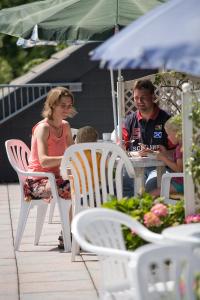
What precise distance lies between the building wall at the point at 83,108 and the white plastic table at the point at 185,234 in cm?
948

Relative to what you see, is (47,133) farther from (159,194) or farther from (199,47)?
(199,47)

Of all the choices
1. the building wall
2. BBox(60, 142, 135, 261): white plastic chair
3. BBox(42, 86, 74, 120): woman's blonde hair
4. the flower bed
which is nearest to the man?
BBox(42, 86, 74, 120): woman's blonde hair

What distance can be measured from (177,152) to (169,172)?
1.21ft

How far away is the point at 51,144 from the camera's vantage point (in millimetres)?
8836

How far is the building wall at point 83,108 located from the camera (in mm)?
14711

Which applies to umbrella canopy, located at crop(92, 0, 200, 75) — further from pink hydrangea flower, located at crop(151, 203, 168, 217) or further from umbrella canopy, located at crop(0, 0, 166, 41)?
umbrella canopy, located at crop(0, 0, 166, 41)

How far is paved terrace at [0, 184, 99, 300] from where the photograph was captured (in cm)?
701

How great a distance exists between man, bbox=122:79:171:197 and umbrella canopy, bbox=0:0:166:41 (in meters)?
0.67

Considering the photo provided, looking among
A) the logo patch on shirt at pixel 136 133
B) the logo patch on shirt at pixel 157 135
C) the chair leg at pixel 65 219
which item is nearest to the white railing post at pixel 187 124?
the chair leg at pixel 65 219

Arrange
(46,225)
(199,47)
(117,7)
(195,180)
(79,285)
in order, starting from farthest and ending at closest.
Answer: (46,225) < (117,7) < (79,285) < (195,180) < (199,47)

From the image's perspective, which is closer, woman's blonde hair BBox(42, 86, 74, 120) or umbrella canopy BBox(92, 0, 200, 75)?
umbrella canopy BBox(92, 0, 200, 75)

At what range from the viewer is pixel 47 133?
28.8 feet

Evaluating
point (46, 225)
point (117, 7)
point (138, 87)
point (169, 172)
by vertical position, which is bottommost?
point (46, 225)

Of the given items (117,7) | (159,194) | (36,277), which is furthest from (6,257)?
(117,7)
